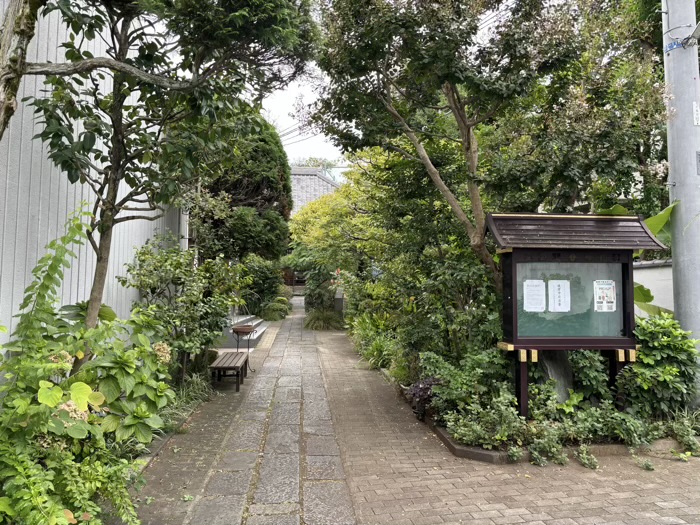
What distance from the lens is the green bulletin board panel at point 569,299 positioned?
5102 millimetres

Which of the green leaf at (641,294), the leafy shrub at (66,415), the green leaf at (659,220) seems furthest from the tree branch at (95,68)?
the green leaf at (641,294)

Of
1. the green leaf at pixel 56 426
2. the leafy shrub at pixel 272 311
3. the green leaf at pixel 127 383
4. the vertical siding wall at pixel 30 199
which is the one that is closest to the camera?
the green leaf at pixel 56 426

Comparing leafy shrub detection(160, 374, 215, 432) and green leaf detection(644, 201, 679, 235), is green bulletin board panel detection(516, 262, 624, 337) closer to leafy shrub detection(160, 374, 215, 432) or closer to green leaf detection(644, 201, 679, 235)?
green leaf detection(644, 201, 679, 235)

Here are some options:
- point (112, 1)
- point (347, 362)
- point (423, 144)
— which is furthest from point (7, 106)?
point (347, 362)

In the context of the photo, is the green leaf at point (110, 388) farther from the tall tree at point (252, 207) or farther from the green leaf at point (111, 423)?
the tall tree at point (252, 207)

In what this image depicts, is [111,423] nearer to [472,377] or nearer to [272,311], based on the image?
[472,377]

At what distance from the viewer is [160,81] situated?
360cm

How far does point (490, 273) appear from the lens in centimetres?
568

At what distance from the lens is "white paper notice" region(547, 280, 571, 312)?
5148 mm

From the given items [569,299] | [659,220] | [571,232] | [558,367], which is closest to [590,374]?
[558,367]

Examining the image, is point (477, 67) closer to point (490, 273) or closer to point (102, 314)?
point (490, 273)

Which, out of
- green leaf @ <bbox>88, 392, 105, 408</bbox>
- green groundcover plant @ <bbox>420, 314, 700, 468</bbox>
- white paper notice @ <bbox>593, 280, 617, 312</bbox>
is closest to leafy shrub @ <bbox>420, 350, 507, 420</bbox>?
green groundcover plant @ <bbox>420, 314, 700, 468</bbox>

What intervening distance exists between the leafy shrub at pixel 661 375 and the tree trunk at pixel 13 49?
5919 millimetres

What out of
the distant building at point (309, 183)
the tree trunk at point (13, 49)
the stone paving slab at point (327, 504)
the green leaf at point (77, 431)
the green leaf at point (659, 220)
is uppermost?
the distant building at point (309, 183)
